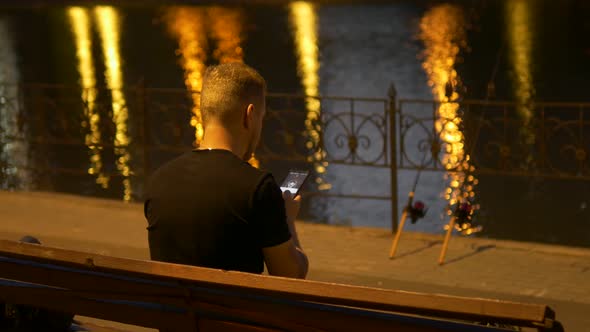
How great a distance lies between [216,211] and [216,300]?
0.34 meters

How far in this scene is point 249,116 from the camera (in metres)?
3.24

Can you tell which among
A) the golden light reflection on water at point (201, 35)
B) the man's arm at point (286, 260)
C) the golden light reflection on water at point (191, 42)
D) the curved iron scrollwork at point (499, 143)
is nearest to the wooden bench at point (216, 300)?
the man's arm at point (286, 260)

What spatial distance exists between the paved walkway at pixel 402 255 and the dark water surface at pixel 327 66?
1.11 m

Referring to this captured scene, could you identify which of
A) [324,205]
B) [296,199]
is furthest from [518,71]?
[296,199]

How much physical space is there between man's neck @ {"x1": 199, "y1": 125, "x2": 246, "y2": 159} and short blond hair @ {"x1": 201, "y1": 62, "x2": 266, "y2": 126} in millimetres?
28

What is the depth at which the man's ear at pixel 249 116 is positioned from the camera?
323 centimetres

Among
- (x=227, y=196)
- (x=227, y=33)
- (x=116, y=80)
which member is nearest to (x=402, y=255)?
(x=227, y=196)

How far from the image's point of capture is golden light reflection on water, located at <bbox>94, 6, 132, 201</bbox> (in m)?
10.6

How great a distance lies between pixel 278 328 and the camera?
3.33m

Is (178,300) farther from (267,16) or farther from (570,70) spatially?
(267,16)

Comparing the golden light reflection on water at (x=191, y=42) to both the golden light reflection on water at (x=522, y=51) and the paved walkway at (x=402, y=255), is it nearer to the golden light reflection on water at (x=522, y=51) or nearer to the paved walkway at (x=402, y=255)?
the golden light reflection on water at (x=522, y=51)

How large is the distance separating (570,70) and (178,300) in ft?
49.4

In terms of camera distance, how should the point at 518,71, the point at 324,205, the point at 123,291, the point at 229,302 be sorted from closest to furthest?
the point at 229,302 → the point at 123,291 → the point at 324,205 → the point at 518,71

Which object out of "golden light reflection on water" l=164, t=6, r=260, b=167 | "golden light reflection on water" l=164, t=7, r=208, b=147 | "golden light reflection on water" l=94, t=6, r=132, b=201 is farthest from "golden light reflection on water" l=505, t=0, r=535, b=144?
"golden light reflection on water" l=164, t=6, r=260, b=167
